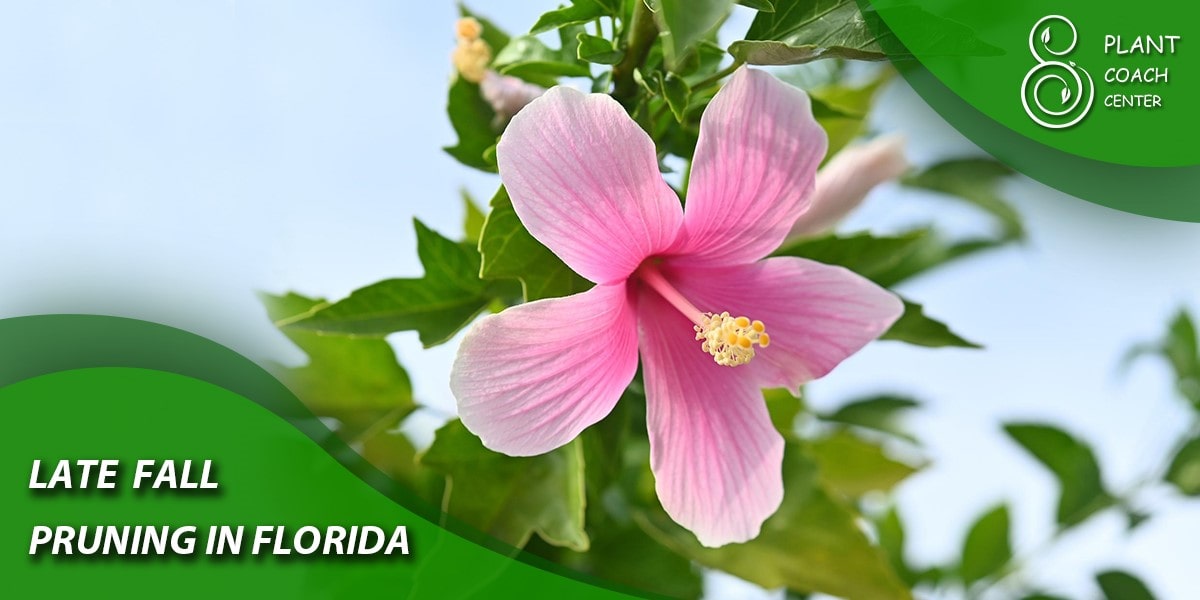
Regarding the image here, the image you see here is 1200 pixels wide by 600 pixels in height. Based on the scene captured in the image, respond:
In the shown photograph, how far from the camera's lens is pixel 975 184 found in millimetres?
1242

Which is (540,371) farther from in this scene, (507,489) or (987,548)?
(987,548)

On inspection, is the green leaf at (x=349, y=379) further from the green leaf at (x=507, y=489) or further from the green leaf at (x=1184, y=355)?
the green leaf at (x=1184, y=355)

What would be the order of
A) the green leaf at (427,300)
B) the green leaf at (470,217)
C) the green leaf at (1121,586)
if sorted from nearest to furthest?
the green leaf at (427,300), the green leaf at (470,217), the green leaf at (1121,586)

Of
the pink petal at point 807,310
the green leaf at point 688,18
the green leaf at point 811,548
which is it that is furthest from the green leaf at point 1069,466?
the green leaf at point 688,18

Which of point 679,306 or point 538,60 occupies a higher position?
point 538,60

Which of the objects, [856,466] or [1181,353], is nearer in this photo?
[856,466]

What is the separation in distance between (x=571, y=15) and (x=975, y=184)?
759mm

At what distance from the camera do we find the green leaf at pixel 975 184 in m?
1.24

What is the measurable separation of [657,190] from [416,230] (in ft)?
0.70

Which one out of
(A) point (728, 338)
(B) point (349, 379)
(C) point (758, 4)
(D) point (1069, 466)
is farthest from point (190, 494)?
(D) point (1069, 466)

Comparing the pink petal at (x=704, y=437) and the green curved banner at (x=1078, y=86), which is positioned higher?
the green curved banner at (x=1078, y=86)

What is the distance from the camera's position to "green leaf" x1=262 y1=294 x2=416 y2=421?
2.93 feet

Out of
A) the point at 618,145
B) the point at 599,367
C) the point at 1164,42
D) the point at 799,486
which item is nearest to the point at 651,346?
the point at 599,367

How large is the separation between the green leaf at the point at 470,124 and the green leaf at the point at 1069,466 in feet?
2.67
